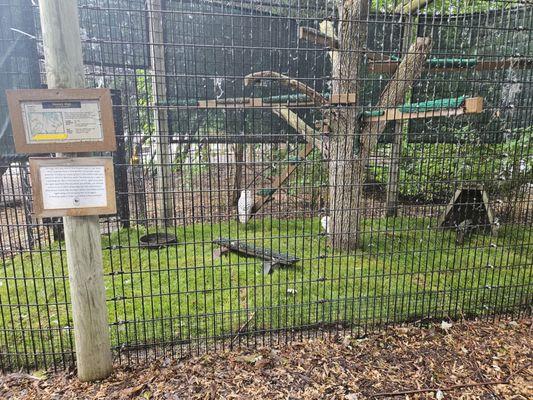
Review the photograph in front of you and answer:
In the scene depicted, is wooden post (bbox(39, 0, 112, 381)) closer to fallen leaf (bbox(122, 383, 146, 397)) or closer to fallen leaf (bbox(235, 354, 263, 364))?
fallen leaf (bbox(122, 383, 146, 397))

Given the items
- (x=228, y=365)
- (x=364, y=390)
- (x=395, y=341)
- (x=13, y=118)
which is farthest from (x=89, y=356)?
(x=395, y=341)

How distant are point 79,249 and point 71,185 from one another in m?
0.40

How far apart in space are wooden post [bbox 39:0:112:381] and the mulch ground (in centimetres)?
18

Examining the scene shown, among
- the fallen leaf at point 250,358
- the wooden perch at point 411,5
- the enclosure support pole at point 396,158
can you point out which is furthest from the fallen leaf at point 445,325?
the wooden perch at point 411,5

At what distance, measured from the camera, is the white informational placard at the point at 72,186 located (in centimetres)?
220

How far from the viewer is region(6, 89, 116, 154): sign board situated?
2104mm

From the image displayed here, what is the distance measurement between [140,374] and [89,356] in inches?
13.9

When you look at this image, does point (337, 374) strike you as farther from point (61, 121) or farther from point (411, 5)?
point (411, 5)

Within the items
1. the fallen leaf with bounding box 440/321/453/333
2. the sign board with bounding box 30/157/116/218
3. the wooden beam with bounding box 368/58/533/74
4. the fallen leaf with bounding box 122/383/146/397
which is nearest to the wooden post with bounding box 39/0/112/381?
the sign board with bounding box 30/157/116/218

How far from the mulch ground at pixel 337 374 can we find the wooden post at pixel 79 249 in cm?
18

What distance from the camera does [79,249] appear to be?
7.70 feet

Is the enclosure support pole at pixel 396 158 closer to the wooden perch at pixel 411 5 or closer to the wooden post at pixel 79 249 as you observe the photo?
the wooden perch at pixel 411 5

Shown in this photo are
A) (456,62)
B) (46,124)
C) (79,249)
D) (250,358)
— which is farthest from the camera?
(456,62)

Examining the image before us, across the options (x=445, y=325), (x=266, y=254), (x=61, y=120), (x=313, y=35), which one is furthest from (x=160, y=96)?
(x=445, y=325)
